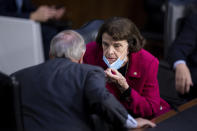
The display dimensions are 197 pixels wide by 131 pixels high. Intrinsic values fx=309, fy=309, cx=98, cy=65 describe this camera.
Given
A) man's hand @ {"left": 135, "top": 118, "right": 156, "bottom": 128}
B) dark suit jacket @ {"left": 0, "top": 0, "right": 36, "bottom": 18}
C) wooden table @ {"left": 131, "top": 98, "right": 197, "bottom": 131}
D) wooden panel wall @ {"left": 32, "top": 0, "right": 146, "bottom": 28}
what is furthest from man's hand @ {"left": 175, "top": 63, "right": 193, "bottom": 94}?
wooden panel wall @ {"left": 32, "top": 0, "right": 146, "bottom": 28}

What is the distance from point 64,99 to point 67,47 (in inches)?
9.6

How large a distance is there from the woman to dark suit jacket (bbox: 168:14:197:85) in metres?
0.62

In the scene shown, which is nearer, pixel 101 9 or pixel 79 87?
pixel 79 87

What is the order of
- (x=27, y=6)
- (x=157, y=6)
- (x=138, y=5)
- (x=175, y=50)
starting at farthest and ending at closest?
(x=138, y=5)
(x=157, y=6)
(x=27, y=6)
(x=175, y=50)

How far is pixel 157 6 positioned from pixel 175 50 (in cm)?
214

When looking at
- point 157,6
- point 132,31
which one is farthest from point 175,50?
point 157,6

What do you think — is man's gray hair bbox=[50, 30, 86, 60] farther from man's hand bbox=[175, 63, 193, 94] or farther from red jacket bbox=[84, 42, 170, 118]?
man's hand bbox=[175, 63, 193, 94]

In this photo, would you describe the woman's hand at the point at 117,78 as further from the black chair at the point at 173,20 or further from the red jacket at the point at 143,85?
the black chair at the point at 173,20

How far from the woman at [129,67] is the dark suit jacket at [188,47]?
24.5 inches

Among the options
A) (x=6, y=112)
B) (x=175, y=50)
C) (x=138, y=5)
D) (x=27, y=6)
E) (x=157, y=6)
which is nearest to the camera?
(x=6, y=112)

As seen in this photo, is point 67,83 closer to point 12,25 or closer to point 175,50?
point 175,50

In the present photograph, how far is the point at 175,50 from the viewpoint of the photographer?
234cm

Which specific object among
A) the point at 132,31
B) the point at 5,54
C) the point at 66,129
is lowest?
the point at 5,54

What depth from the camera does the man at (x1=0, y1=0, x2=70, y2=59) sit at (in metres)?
3.06
